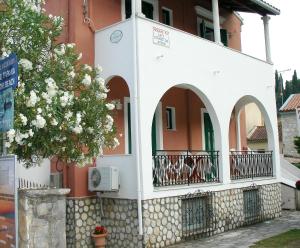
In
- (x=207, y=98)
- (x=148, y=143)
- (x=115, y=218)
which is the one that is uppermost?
(x=207, y=98)

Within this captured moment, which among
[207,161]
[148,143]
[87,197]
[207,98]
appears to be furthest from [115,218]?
[207,98]

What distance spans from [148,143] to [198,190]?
2.50m

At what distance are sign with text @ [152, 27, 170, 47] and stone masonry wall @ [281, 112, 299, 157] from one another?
89.4ft

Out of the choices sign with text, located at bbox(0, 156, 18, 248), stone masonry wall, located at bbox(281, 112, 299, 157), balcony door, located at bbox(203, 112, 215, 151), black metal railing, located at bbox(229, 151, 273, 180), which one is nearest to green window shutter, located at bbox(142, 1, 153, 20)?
balcony door, located at bbox(203, 112, 215, 151)

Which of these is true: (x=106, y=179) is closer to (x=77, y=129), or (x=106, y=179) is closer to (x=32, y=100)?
(x=77, y=129)

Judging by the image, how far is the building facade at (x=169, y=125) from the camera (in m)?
11.0

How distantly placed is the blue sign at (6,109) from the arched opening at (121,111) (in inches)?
258

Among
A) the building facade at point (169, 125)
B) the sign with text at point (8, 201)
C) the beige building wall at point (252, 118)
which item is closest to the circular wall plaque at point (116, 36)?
the building facade at point (169, 125)

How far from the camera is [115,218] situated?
11.3 meters

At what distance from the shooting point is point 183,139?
50.6 feet

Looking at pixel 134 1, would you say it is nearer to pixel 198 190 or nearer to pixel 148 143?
pixel 148 143

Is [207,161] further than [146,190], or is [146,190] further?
[207,161]

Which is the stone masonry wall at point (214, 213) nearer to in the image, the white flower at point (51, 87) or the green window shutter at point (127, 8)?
the white flower at point (51, 87)

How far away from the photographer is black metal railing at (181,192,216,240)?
12224 millimetres
